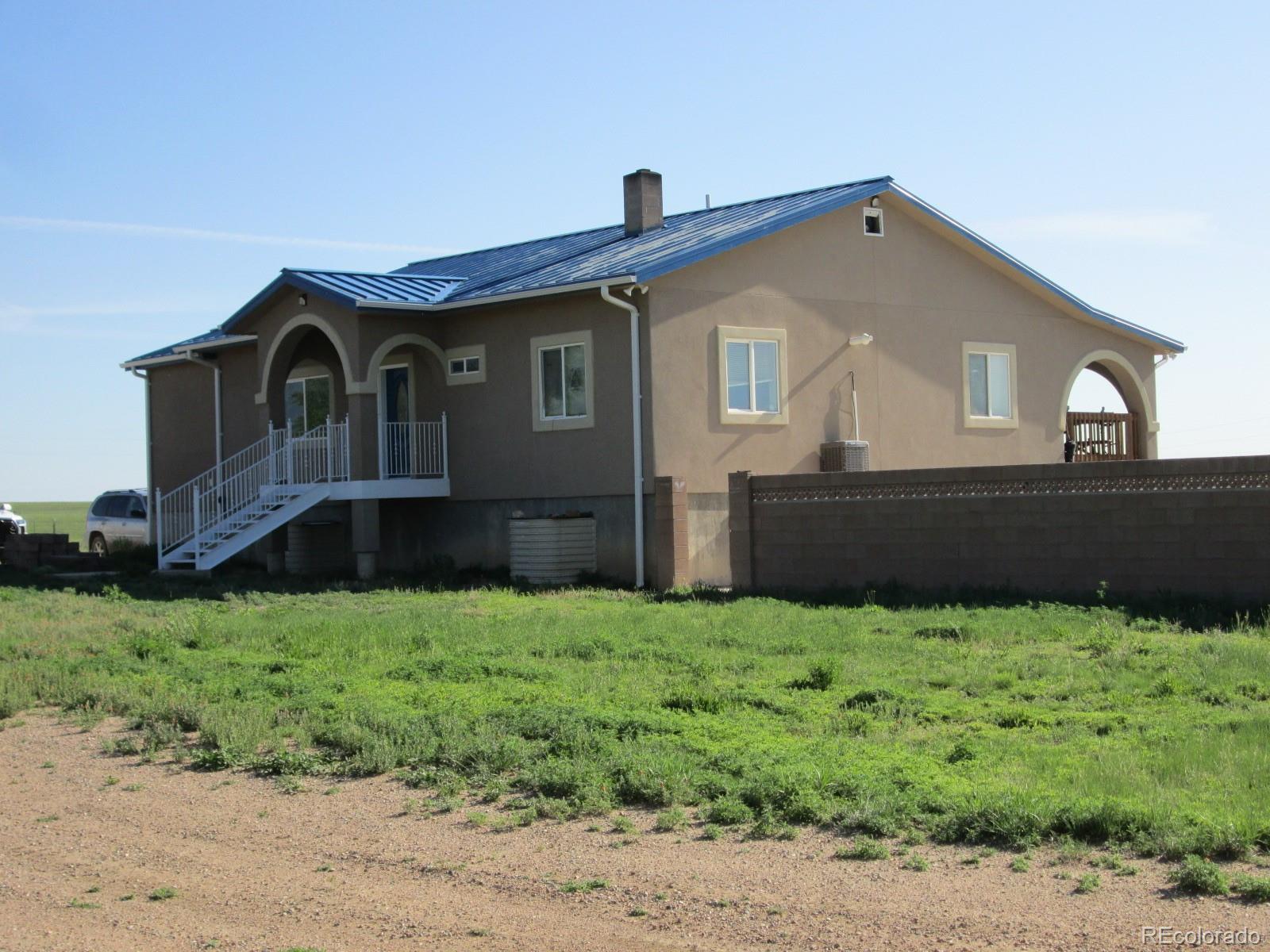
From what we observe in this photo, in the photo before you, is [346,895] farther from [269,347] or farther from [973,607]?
[269,347]

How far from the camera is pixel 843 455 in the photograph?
76.8ft

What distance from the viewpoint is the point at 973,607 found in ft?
54.1

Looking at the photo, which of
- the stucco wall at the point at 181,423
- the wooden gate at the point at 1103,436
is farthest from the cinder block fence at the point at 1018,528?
the stucco wall at the point at 181,423

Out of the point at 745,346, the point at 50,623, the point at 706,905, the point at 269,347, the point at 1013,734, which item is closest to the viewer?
the point at 706,905

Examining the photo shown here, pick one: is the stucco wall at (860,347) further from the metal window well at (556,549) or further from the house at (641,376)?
the metal window well at (556,549)

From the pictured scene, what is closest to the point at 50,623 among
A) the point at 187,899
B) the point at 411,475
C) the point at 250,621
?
the point at 250,621

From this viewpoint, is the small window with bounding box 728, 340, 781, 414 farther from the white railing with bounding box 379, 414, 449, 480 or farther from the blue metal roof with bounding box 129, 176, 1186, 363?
the white railing with bounding box 379, 414, 449, 480

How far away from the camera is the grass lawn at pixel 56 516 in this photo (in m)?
66.4

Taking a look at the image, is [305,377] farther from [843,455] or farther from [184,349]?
[843,455]

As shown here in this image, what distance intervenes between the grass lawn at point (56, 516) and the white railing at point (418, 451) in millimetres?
27425

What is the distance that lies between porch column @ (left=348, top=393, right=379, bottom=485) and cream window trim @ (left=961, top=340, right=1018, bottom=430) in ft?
33.5

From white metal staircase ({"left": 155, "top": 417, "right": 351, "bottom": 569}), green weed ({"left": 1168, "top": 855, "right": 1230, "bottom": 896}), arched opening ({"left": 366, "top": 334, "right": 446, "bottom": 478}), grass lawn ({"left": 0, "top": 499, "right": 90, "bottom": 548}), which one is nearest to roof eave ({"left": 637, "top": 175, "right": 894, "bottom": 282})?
arched opening ({"left": 366, "top": 334, "right": 446, "bottom": 478})

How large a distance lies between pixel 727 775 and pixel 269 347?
18805mm

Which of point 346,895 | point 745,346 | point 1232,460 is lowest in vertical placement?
point 346,895
